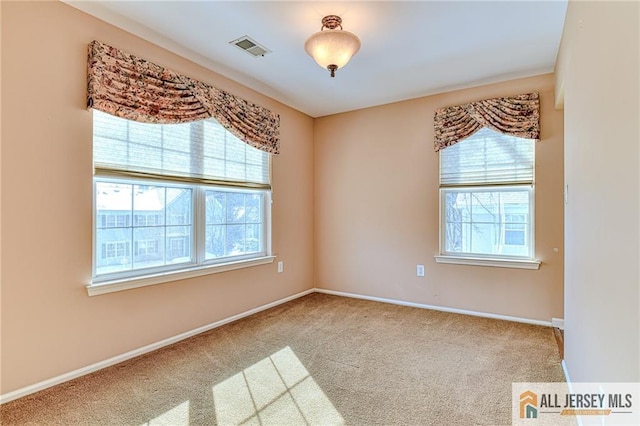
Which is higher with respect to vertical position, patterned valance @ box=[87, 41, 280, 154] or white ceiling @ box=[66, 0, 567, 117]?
white ceiling @ box=[66, 0, 567, 117]

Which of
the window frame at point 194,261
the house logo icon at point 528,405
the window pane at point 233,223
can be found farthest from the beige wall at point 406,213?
the house logo icon at point 528,405

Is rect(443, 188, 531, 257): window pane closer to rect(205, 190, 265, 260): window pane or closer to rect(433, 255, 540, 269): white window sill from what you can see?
rect(433, 255, 540, 269): white window sill

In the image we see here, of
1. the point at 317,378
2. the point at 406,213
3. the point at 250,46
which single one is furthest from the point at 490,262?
the point at 250,46

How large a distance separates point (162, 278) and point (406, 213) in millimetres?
2813

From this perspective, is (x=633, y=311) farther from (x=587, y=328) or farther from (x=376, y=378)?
(x=376, y=378)

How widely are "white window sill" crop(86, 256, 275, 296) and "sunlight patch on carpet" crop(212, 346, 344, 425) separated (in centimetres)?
105

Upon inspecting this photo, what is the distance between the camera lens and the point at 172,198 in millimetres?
2891

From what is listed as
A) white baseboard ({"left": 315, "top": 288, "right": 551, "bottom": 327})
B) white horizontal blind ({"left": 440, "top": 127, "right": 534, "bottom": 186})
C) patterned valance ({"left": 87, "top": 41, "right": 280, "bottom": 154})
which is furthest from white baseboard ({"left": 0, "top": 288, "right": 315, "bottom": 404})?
white horizontal blind ({"left": 440, "top": 127, "right": 534, "bottom": 186})

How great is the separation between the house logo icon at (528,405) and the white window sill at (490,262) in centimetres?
155

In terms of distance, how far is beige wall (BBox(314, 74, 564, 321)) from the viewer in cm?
322

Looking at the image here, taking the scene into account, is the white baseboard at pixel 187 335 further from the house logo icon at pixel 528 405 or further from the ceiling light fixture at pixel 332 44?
the ceiling light fixture at pixel 332 44

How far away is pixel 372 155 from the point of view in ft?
14.1

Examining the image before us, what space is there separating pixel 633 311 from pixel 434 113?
321 cm

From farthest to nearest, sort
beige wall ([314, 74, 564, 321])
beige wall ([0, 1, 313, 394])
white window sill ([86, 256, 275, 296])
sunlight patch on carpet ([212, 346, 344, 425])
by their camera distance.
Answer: beige wall ([314, 74, 564, 321]) → white window sill ([86, 256, 275, 296]) → beige wall ([0, 1, 313, 394]) → sunlight patch on carpet ([212, 346, 344, 425])
